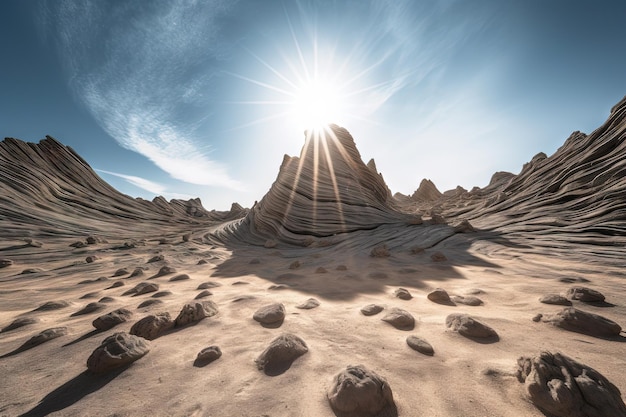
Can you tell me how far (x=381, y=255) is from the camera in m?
5.84

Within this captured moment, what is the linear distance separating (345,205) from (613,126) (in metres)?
7.95

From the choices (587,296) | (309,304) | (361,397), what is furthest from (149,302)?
(587,296)

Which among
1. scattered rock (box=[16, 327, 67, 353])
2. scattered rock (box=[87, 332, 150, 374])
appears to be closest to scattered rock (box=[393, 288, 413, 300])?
scattered rock (box=[87, 332, 150, 374])

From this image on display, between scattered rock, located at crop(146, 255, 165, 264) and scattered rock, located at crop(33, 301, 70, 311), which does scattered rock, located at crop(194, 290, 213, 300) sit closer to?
scattered rock, located at crop(33, 301, 70, 311)

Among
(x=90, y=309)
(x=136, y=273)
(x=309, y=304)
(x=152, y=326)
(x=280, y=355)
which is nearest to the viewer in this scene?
(x=280, y=355)

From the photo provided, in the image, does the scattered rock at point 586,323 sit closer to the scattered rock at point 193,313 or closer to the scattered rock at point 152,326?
the scattered rock at point 193,313

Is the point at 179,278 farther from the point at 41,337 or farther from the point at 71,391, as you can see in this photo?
the point at 71,391

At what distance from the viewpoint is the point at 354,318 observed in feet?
8.21

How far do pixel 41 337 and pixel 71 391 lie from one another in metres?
1.23

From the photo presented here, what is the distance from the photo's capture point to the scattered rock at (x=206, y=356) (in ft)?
5.87

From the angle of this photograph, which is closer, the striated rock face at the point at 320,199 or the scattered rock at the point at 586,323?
the scattered rock at the point at 586,323

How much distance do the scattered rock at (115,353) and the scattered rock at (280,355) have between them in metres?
0.90

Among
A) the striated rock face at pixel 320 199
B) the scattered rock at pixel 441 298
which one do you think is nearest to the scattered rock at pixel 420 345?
the scattered rock at pixel 441 298

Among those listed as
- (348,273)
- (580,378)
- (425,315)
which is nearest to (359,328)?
(425,315)
